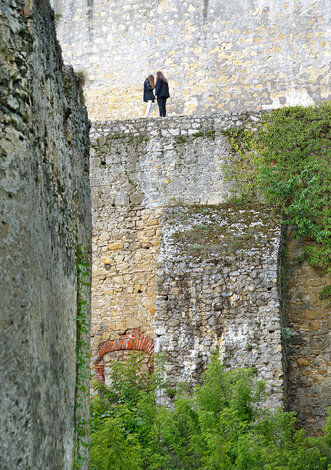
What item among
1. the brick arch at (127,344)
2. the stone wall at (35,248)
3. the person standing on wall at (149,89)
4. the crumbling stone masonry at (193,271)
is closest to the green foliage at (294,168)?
the crumbling stone masonry at (193,271)

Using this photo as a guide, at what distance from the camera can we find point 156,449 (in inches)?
301

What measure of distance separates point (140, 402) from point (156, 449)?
1058 mm

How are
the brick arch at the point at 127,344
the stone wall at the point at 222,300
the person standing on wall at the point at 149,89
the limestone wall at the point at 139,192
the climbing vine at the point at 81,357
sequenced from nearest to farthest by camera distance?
1. the climbing vine at the point at 81,357
2. the stone wall at the point at 222,300
3. the brick arch at the point at 127,344
4. the limestone wall at the point at 139,192
5. the person standing on wall at the point at 149,89

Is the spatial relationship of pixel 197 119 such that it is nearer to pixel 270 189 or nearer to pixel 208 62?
pixel 270 189

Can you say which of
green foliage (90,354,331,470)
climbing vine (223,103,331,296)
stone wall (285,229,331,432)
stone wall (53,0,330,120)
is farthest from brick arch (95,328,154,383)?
stone wall (53,0,330,120)

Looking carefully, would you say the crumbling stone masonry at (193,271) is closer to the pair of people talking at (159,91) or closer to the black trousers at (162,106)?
the black trousers at (162,106)

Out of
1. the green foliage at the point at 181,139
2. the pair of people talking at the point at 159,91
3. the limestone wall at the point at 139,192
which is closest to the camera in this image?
Result: the limestone wall at the point at 139,192

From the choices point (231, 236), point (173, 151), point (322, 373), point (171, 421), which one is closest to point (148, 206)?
point (173, 151)

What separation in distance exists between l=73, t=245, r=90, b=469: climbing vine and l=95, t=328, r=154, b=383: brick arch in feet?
18.2

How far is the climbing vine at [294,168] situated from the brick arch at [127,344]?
2458 millimetres

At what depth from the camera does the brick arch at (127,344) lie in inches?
424

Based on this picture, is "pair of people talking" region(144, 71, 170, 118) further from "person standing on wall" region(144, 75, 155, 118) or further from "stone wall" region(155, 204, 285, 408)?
"stone wall" region(155, 204, 285, 408)

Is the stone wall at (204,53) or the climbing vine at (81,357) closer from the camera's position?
the climbing vine at (81,357)

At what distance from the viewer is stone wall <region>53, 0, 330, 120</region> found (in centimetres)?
1620
